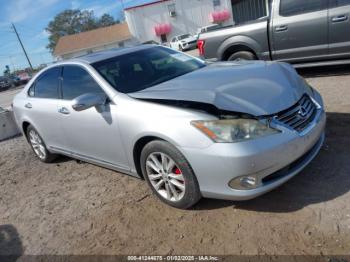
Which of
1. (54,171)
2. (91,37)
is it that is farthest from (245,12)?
(54,171)

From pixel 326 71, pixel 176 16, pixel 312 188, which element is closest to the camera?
pixel 312 188

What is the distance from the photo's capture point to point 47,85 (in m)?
4.71

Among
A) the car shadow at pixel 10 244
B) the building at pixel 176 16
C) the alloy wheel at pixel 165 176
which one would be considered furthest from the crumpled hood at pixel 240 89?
the building at pixel 176 16

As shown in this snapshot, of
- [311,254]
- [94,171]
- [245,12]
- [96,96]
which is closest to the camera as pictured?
[311,254]

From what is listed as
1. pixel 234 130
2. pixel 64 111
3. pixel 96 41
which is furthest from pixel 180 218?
pixel 96 41

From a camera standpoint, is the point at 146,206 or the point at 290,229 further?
the point at 146,206

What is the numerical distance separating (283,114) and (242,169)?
0.67 m

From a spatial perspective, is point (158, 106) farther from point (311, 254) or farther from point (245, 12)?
point (245, 12)

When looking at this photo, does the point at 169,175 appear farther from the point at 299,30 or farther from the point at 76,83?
the point at 299,30

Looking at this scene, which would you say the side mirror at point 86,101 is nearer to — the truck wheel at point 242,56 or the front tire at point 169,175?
the front tire at point 169,175

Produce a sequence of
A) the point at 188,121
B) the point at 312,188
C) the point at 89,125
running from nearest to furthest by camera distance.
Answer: the point at 188,121 → the point at 312,188 → the point at 89,125

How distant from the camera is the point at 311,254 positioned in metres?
2.41

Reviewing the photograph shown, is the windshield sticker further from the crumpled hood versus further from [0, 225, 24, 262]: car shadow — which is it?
[0, 225, 24, 262]: car shadow

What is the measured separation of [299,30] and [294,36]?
0.15 metres
